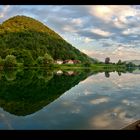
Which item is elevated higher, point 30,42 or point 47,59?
point 30,42

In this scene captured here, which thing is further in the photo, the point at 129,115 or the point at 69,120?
the point at 129,115

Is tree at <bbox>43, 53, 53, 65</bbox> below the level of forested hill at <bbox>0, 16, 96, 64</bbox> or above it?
below

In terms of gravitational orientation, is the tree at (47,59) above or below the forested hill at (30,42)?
below

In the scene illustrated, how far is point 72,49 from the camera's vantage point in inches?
693

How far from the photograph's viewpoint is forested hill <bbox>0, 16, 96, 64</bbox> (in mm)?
15953

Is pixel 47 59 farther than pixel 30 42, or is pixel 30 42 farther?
pixel 30 42

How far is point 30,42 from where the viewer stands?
17.0m

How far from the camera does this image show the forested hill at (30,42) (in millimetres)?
15953
